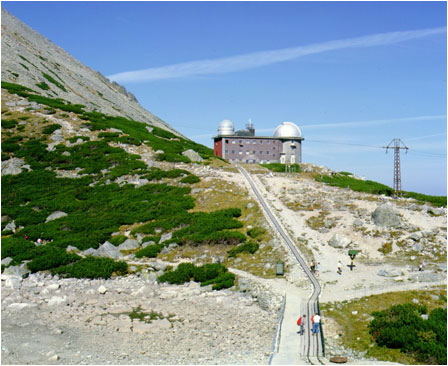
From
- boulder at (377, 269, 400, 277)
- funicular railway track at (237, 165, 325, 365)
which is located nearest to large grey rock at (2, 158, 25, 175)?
funicular railway track at (237, 165, 325, 365)

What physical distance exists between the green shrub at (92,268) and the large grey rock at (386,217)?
2271 cm

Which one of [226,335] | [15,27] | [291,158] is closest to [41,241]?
[226,335]

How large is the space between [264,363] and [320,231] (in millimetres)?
22836

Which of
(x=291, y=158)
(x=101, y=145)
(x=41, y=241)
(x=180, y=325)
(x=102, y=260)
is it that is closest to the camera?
(x=180, y=325)

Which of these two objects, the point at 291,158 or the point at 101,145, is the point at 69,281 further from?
the point at 291,158

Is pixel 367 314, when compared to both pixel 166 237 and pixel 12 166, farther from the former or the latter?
pixel 12 166

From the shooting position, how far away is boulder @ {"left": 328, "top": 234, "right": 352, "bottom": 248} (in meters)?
38.4

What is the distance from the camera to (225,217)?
44.5 m

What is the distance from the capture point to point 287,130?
92.4 meters

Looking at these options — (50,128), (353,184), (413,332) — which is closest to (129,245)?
(413,332)

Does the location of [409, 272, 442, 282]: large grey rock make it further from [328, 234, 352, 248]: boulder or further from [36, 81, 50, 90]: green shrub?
[36, 81, 50, 90]: green shrub

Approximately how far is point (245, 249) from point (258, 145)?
5377 cm

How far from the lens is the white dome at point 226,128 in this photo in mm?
90887

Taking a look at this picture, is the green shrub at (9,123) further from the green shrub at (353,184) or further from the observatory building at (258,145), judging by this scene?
the green shrub at (353,184)
